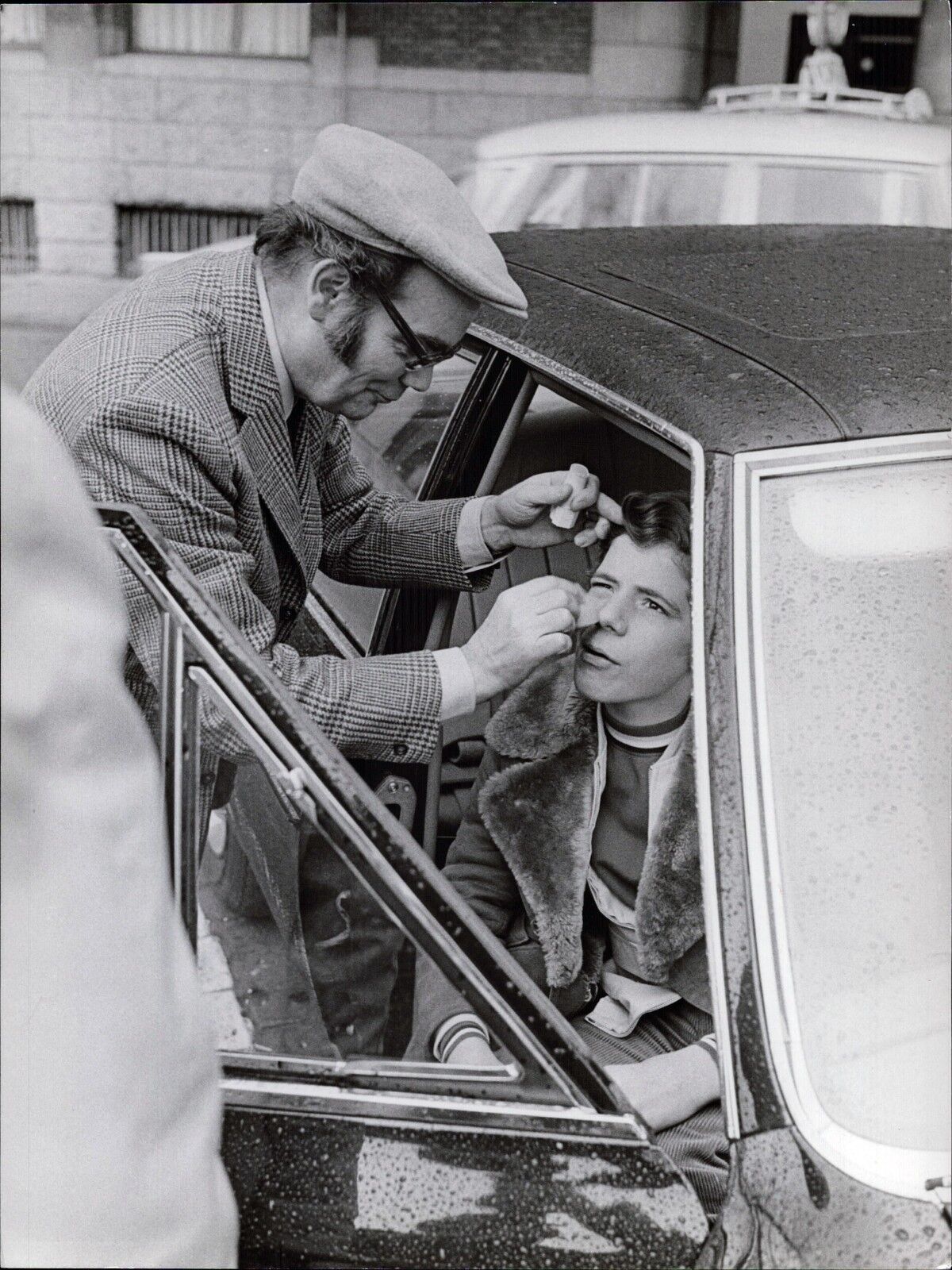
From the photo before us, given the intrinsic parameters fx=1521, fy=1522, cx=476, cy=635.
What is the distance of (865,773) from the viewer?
1.57 meters

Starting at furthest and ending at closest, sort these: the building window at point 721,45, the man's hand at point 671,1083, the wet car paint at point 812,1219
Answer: the building window at point 721,45 < the man's hand at point 671,1083 < the wet car paint at point 812,1219

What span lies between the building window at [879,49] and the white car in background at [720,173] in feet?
19.5

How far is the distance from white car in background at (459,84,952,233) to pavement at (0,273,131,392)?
3.81 meters

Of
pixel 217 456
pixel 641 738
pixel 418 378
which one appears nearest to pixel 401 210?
pixel 418 378

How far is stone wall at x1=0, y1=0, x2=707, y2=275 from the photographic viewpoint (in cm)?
1198

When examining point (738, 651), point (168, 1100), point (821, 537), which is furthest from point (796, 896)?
point (168, 1100)

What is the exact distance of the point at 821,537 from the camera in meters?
1.73

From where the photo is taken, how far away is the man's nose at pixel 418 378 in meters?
2.30

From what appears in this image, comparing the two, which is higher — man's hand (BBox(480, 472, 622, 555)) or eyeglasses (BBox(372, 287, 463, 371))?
eyeglasses (BBox(372, 287, 463, 371))

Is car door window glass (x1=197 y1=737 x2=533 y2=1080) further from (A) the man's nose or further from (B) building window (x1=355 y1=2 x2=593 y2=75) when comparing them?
(B) building window (x1=355 y1=2 x2=593 y2=75)

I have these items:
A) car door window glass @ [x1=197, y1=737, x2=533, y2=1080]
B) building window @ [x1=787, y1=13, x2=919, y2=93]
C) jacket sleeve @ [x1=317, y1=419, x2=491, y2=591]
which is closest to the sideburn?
jacket sleeve @ [x1=317, y1=419, x2=491, y2=591]

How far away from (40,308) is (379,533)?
31.7 ft

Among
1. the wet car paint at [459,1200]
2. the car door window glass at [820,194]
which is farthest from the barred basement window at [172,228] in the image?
the wet car paint at [459,1200]

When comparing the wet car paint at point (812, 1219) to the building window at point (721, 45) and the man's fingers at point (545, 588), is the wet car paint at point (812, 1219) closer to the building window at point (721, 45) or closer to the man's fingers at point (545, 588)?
the man's fingers at point (545, 588)
